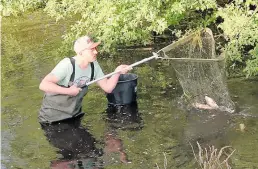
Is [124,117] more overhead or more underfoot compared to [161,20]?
more underfoot

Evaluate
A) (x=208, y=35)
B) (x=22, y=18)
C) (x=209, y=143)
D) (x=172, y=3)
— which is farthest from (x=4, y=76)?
(x=22, y=18)

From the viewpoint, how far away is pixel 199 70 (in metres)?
7.24

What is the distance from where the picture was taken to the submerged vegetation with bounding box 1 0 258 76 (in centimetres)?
855

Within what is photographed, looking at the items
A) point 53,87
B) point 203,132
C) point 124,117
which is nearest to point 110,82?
point 124,117

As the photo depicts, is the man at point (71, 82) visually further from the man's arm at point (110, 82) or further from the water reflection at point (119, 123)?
the water reflection at point (119, 123)

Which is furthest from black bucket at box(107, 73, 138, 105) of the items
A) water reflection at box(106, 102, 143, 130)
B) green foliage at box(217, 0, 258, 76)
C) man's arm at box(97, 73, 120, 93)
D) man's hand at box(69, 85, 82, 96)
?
green foliage at box(217, 0, 258, 76)

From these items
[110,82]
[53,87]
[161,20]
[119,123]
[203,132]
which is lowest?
[203,132]

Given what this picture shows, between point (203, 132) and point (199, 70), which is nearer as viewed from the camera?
point (203, 132)

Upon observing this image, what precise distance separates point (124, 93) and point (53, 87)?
4.97 feet

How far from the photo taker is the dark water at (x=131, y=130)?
579 centimetres


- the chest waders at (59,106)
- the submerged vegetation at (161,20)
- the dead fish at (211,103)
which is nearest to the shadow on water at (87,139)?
the chest waders at (59,106)

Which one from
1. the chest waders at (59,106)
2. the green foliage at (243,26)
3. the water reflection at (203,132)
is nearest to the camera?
the water reflection at (203,132)

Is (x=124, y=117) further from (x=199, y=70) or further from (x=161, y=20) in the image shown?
(x=161, y=20)

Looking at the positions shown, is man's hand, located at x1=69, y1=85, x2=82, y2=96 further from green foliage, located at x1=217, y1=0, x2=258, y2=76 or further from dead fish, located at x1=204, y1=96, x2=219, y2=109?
green foliage, located at x1=217, y1=0, x2=258, y2=76
